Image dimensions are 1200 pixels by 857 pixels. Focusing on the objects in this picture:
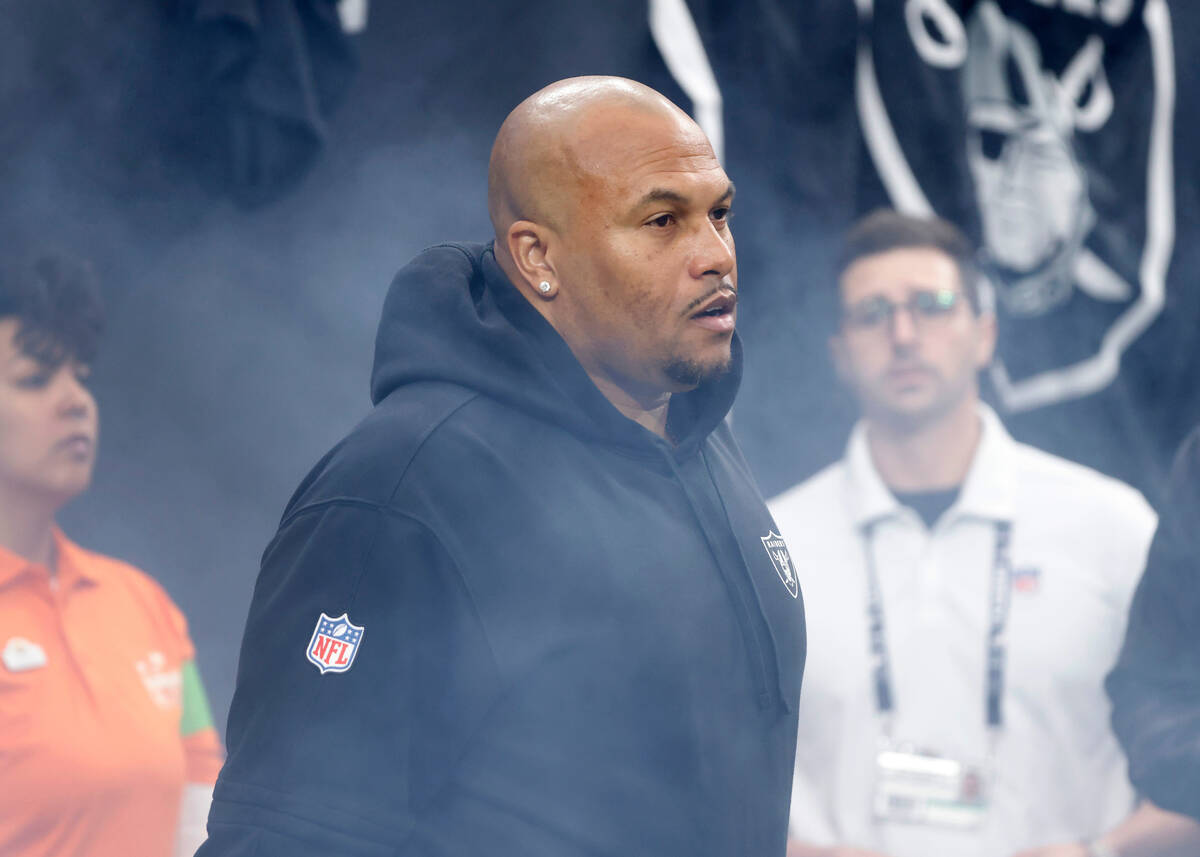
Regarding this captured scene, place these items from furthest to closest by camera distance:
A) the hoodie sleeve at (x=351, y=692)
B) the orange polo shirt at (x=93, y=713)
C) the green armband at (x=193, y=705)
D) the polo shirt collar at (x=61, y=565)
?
the green armband at (x=193, y=705)
the polo shirt collar at (x=61, y=565)
the orange polo shirt at (x=93, y=713)
the hoodie sleeve at (x=351, y=692)

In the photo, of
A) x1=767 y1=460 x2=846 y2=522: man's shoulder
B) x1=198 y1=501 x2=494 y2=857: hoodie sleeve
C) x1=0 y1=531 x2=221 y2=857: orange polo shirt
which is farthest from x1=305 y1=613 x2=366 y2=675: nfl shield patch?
x1=767 y1=460 x2=846 y2=522: man's shoulder

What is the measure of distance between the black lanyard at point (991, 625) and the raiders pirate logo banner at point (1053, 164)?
18.6 inches

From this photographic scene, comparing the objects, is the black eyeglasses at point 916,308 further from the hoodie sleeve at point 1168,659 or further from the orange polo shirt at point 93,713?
the orange polo shirt at point 93,713

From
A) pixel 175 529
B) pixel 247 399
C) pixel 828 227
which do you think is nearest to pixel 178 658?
pixel 175 529

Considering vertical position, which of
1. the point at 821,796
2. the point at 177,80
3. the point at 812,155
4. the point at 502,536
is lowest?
the point at 821,796

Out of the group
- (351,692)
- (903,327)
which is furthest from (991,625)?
(351,692)

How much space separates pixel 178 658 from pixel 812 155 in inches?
58.6

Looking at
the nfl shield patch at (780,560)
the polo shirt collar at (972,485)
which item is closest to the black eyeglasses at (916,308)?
the polo shirt collar at (972,485)

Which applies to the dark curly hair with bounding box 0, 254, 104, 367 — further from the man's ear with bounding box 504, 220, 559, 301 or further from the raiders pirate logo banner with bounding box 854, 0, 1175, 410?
the raiders pirate logo banner with bounding box 854, 0, 1175, 410

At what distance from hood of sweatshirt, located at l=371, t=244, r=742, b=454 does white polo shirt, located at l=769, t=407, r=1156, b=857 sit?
1389 millimetres

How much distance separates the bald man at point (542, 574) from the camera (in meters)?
0.92

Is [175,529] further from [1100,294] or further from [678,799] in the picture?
[1100,294]

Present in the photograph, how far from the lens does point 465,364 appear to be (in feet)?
3.42

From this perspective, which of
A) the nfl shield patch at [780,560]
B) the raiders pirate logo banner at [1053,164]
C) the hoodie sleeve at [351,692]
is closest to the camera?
the hoodie sleeve at [351,692]
